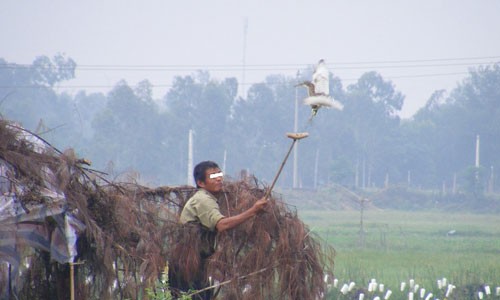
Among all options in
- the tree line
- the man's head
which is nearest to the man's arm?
the man's head

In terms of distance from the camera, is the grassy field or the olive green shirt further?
the grassy field

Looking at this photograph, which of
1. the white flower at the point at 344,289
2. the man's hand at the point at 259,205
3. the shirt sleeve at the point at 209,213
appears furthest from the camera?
the white flower at the point at 344,289

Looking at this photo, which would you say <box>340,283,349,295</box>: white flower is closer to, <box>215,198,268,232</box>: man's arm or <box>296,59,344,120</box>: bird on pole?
<box>215,198,268,232</box>: man's arm

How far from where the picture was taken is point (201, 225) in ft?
26.9

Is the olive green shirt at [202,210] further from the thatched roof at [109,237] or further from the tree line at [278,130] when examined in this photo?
the tree line at [278,130]

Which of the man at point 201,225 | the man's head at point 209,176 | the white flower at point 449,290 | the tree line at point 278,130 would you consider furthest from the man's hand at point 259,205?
the tree line at point 278,130

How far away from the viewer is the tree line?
205 feet

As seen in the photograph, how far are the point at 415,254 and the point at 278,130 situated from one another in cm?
4441

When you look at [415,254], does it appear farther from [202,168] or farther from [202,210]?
[202,210]

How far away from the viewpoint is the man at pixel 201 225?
8.06 m

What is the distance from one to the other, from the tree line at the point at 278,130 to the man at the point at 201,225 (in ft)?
158

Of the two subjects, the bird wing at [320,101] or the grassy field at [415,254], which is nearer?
the bird wing at [320,101]

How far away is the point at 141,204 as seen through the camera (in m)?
8.47

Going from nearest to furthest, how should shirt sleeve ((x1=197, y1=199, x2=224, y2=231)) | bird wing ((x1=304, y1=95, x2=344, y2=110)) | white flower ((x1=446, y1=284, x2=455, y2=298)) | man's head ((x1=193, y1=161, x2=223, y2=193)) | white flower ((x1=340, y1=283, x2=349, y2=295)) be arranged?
bird wing ((x1=304, y1=95, x2=344, y2=110)) → shirt sleeve ((x1=197, y1=199, x2=224, y2=231)) → man's head ((x1=193, y1=161, x2=223, y2=193)) → white flower ((x1=340, y1=283, x2=349, y2=295)) → white flower ((x1=446, y1=284, x2=455, y2=298))
